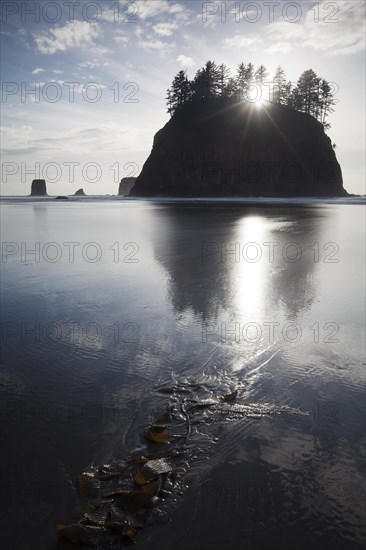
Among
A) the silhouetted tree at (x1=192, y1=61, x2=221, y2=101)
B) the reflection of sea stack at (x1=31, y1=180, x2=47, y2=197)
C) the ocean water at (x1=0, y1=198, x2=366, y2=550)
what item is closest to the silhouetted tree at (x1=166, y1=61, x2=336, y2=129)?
the silhouetted tree at (x1=192, y1=61, x2=221, y2=101)

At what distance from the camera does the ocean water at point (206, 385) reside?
1.90 metres

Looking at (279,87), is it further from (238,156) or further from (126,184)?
(126,184)

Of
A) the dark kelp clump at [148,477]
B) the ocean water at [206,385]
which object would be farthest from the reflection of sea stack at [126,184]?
the dark kelp clump at [148,477]

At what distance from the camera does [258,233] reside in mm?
13180

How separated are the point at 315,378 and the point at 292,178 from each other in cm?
5712

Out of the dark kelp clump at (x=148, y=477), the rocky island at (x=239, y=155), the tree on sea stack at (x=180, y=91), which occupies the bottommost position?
the dark kelp clump at (x=148, y=477)

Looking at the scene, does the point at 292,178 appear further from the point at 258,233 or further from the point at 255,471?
the point at 255,471

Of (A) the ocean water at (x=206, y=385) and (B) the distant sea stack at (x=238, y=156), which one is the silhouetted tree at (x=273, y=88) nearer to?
(B) the distant sea stack at (x=238, y=156)

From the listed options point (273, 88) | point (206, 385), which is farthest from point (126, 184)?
point (206, 385)

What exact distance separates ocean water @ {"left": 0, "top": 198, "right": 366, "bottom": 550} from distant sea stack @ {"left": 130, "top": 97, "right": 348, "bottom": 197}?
50.1 meters

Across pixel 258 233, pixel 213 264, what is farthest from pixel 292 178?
pixel 213 264

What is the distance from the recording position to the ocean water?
190 centimetres

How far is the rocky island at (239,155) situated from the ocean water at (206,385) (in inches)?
1971

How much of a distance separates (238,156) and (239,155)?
9.5 inches
